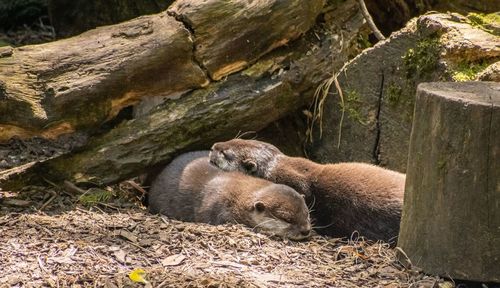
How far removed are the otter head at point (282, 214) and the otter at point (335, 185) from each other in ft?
0.76

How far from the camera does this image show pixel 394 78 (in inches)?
279

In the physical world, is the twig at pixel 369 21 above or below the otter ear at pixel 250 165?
above

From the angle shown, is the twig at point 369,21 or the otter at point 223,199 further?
the twig at point 369,21

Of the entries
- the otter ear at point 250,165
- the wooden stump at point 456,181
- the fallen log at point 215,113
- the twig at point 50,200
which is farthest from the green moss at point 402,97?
the twig at point 50,200

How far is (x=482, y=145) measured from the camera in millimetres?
4750

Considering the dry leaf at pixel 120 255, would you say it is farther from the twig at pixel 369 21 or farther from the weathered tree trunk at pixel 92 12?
the weathered tree trunk at pixel 92 12

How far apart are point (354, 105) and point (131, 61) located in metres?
2.18

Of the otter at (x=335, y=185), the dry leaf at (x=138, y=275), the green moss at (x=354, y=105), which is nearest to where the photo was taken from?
the dry leaf at (x=138, y=275)

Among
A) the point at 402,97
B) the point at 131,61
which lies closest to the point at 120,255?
the point at 131,61

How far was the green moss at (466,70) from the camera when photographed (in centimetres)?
646

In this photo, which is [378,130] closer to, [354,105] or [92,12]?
[354,105]

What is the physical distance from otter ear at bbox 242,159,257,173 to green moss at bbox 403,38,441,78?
1.59m

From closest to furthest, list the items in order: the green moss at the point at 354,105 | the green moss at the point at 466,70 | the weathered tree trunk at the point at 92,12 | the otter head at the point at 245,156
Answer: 1. the green moss at the point at 466,70
2. the otter head at the point at 245,156
3. the green moss at the point at 354,105
4. the weathered tree trunk at the point at 92,12

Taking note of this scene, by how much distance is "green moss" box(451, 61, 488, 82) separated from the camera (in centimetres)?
646
